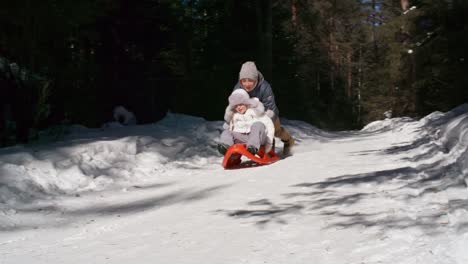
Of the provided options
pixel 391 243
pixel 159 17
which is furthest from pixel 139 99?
pixel 391 243

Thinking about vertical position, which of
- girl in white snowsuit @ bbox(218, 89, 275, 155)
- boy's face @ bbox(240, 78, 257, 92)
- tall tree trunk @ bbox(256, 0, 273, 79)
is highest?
tall tree trunk @ bbox(256, 0, 273, 79)

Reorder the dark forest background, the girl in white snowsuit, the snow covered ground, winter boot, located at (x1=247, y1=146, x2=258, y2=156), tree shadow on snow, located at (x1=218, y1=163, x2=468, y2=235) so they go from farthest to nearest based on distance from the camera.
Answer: the dark forest background, the girl in white snowsuit, winter boot, located at (x1=247, y1=146, x2=258, y2=156), tree shadow on snow, located at (x1=218, y1=163, x2=468, y2=235), the snow covered ground

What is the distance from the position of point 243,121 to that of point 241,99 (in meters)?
0.37

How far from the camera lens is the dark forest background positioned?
1075 cm

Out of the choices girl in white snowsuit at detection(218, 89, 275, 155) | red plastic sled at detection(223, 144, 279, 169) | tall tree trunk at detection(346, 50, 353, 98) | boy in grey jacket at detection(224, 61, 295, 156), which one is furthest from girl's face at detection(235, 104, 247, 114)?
tall tree trunk at detection(346, 50, 353, 98)

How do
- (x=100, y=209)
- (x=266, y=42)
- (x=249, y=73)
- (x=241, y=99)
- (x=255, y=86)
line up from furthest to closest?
(x=266, y=42), (x=255, y=86), (x=249, y=73), (x=241, y=99), (x=100, y=209)

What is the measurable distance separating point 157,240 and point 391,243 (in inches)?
68.1

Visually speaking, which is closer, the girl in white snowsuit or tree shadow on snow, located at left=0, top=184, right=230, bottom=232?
tree shadow on snow, located at left=0, top=184, right=230, bottom=232

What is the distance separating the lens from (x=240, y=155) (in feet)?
26.4

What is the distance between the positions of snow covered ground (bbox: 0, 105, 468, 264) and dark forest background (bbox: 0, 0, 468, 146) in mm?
2564

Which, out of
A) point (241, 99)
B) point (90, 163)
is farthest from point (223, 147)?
point (90, 163)

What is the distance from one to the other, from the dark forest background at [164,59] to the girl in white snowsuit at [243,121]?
3.21 metres

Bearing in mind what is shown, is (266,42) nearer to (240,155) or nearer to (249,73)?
(249,73)

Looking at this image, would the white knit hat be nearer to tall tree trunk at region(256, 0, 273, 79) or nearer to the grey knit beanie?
the grey knit beanie
